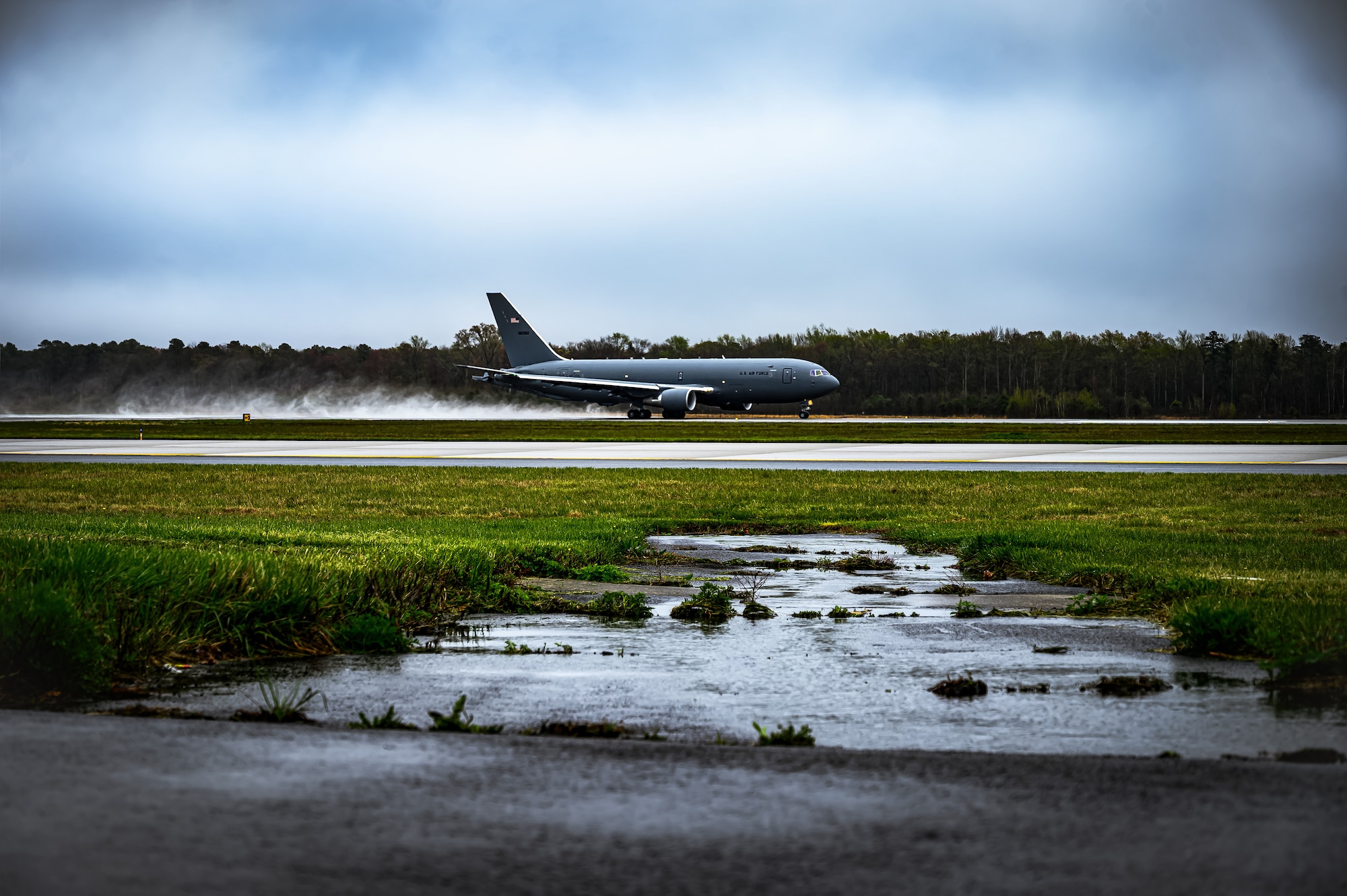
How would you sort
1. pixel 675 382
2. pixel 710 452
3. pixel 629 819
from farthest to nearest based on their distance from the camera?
pixel 675 382 → pixel 710 452 → pixel 629 819

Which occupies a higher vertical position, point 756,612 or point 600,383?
point 600,383

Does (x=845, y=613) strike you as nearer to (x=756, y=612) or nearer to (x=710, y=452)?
(x=756, y=612)

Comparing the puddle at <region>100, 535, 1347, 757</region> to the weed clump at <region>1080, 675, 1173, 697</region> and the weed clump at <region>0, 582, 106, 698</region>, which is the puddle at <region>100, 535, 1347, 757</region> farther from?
the weed clump at <region>0, 582, 106, 698</region>

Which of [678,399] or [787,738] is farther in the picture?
[678,399]

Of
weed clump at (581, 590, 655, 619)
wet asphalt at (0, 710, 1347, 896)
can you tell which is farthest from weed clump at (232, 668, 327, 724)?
weed clump at (581, 590, 655, 619)

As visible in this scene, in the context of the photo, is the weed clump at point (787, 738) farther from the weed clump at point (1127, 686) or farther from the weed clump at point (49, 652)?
the weed clump at point (49, 652)

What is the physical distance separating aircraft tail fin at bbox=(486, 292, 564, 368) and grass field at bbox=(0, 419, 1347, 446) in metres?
13.3

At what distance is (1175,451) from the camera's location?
35594 millimetres

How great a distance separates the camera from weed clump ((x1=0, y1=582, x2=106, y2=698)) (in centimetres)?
712

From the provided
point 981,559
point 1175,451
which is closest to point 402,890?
point 981,559

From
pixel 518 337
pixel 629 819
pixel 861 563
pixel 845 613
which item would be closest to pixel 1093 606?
pixel 845 613

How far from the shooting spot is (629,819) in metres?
4.50

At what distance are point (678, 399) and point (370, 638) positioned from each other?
6162 centimetres

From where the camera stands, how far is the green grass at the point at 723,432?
1825 inches
